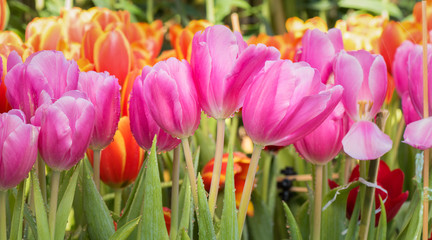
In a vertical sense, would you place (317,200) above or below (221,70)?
below

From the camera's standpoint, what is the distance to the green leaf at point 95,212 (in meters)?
0.49

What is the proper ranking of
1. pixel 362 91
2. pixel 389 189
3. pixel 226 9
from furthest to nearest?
pixel 226 9
pixel 389 189
pixel 362 91

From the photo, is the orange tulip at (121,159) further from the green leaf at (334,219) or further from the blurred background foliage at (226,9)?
the blurred background foliage at (226,9)

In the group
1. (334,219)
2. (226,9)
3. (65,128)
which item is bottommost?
(334,219)

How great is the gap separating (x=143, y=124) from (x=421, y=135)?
0.68ft

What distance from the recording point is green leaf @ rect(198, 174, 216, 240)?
416 mm

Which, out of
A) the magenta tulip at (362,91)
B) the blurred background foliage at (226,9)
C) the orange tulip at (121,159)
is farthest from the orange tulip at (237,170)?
the blurred background foliage at (226,9)

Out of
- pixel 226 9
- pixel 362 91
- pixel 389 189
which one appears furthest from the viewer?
pixel 226 9

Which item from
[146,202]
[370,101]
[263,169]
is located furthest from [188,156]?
[263,169]

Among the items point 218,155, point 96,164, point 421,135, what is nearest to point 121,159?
point 96,164

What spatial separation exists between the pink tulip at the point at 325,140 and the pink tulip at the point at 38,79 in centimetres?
19

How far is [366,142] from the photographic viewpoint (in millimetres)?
449

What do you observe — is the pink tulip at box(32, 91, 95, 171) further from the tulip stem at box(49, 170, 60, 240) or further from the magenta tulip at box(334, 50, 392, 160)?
the magenta tulip at box(334, 50, 392, 160)

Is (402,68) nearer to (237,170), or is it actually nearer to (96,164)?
(237,170)
